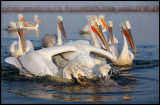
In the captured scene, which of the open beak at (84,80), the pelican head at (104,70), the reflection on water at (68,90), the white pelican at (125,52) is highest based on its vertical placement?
the white pelican at (125,52)

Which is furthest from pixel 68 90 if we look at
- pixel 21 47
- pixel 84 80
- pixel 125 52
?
pixel 21 47

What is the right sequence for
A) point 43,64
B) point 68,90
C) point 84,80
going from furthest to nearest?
point 43,64 → point 84,80 → point 68,90

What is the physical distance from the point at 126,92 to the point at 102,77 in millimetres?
601

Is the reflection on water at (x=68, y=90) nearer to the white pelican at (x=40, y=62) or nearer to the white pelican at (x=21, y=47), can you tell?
the white pelican at (x=40, y=62)

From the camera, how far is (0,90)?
4.98m

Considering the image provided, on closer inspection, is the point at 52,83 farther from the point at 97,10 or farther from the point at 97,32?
the point at 97,10

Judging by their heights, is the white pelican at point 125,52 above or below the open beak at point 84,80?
above

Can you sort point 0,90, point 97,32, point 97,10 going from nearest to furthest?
point 0,90 → point 97,32 → point 97,10

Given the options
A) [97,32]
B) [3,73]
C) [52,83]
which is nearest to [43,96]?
[52,83]

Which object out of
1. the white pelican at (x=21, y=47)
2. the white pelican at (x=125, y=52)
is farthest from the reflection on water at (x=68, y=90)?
the white pelican at (x=21, y=47)

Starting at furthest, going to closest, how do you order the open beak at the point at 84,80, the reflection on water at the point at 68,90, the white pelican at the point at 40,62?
the white pelican at the point at 40,62 → the open beak at the point at 84,80 → the reflection on water at the point at 68,90

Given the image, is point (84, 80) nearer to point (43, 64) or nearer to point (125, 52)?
point (43, 64)

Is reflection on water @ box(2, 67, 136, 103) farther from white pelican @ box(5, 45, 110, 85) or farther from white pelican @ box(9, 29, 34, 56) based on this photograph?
white pelican @ box(9, 29, 34, 56)

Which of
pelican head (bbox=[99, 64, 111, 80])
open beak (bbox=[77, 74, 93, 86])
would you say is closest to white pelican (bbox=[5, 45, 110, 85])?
open beak (bbox=[77, 74, 93, 86])
